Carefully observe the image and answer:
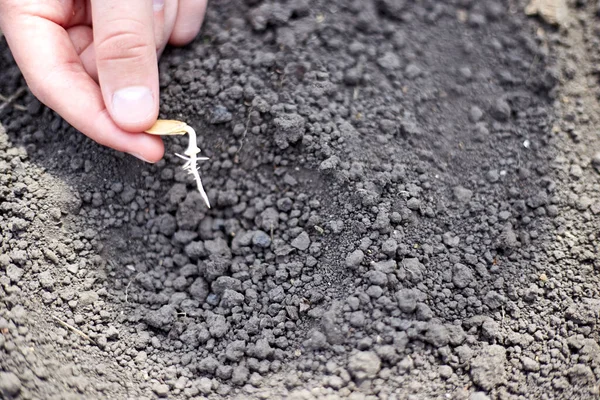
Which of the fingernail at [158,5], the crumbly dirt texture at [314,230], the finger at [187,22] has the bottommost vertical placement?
the crumbly dirt texture at [314,230]

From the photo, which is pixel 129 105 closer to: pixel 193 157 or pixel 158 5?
pixel 193 157

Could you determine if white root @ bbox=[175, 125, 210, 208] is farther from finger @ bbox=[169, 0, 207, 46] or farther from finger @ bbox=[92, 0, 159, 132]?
finger @ bbox=[169, 0, 207, 46]

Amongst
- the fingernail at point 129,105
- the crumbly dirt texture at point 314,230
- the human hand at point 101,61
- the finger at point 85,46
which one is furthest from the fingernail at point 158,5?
the fingernail at point 129,105

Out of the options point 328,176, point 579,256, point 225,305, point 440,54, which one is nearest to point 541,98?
point 440,54

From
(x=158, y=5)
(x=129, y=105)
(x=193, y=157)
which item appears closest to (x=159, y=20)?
(x=158, y=5)

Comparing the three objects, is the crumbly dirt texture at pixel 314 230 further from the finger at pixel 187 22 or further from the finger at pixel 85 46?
the finger at pixel 85 46

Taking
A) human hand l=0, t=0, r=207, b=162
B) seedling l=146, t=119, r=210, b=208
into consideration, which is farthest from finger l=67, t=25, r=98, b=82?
seedling l=146, t=119, r=210, b=208
